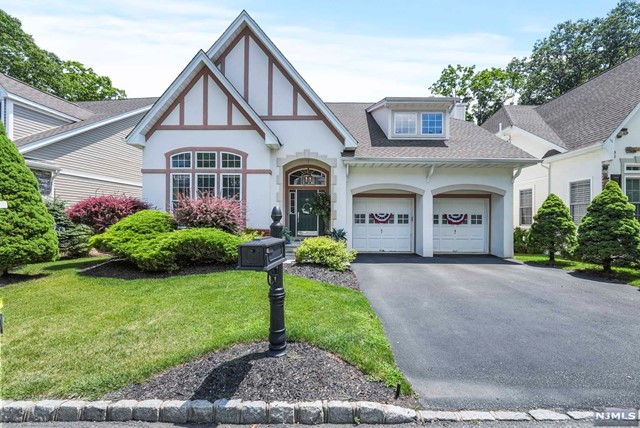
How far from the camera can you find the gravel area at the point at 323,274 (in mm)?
8469

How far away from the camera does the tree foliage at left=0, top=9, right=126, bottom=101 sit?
2662cm

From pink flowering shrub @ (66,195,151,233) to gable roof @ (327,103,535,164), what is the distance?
862 cm

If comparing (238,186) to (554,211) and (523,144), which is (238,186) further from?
(523,144)

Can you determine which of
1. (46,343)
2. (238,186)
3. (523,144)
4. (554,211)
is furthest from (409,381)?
(523,144)

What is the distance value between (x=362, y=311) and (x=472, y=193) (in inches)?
408

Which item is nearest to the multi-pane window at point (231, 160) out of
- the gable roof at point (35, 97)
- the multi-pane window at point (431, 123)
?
the multi-pane window at point (431, 123)

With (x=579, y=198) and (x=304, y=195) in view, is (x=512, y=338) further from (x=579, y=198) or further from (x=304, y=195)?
(x=579, y=198)

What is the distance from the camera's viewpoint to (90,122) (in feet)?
53.9

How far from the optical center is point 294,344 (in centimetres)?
451

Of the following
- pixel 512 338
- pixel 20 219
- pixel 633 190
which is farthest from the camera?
pixel 633 190

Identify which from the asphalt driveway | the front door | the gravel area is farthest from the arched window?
the asphalt driveway

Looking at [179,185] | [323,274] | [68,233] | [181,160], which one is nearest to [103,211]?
[68,233]

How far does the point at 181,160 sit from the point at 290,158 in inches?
165

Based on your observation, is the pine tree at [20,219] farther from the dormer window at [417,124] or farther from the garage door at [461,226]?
the garage door at [461,226]
